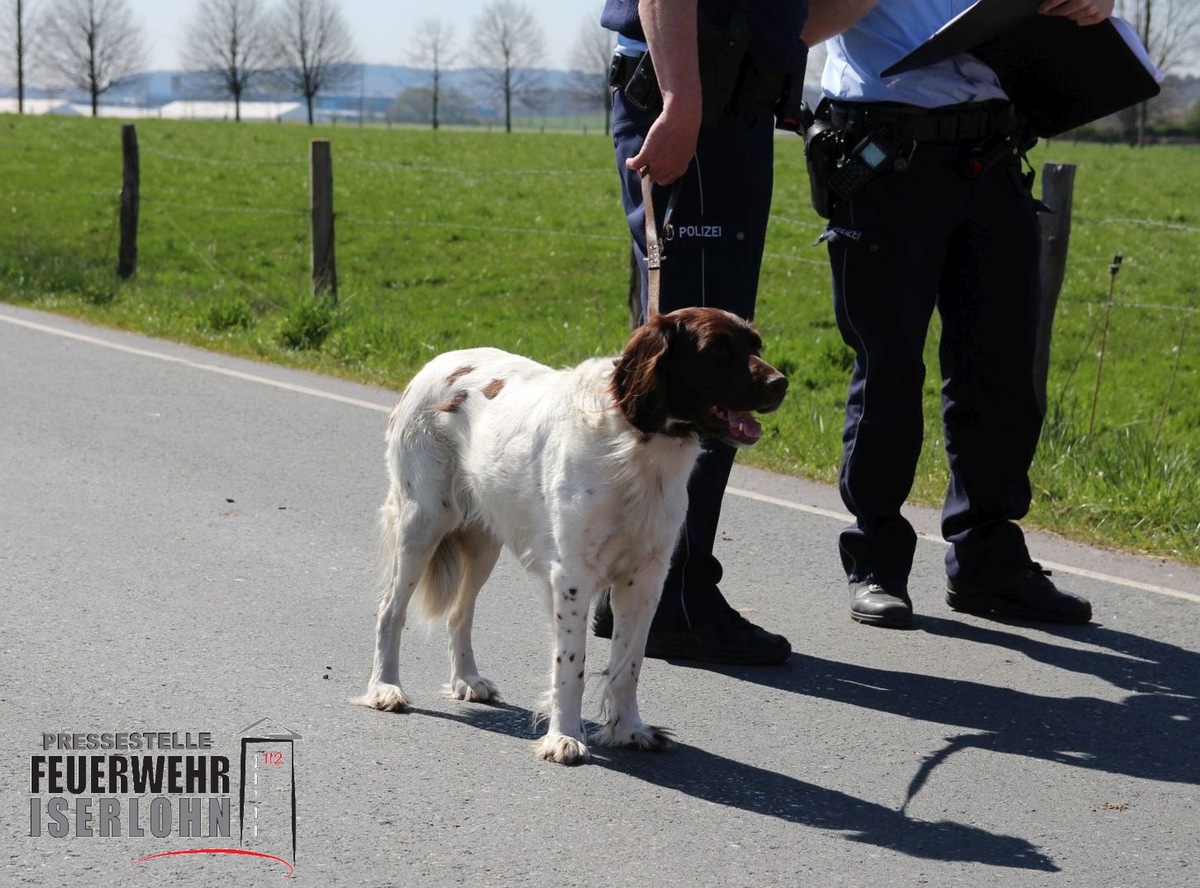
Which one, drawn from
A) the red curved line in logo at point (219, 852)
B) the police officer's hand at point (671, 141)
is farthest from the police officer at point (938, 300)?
the red curved line in logo at point (219, 852)

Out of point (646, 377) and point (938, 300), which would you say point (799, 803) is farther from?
point (938, 300)

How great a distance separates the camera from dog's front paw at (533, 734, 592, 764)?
4.25m

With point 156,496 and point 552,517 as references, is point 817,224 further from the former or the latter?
point 552,517

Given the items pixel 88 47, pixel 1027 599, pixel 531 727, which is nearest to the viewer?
pixel 531 727

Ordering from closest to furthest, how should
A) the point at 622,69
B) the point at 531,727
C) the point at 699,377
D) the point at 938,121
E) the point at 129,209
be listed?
1. the point at 699,377
2. the point at 531,727
3. the point at 622,69
4. the point at 938,121
5. the point at 129,209

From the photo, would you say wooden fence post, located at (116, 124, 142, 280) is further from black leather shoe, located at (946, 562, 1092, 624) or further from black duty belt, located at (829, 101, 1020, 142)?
black leather shoe, located at (946, 562, 1092, 624)

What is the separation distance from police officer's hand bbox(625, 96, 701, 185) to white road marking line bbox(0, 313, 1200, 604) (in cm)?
269

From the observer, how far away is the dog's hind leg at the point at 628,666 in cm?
434

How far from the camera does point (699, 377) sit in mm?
4012

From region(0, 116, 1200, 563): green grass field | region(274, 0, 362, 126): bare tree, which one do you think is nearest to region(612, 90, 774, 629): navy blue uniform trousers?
region(0, 116, 1200, 563): green grass field

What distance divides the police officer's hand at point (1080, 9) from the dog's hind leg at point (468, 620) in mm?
2568

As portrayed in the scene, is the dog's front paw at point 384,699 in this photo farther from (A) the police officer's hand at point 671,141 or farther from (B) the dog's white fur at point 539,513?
(A) the police officer's hand at point 671,141

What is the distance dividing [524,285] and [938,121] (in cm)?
1336

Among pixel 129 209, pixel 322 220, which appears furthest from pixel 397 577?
pixel 129 209
